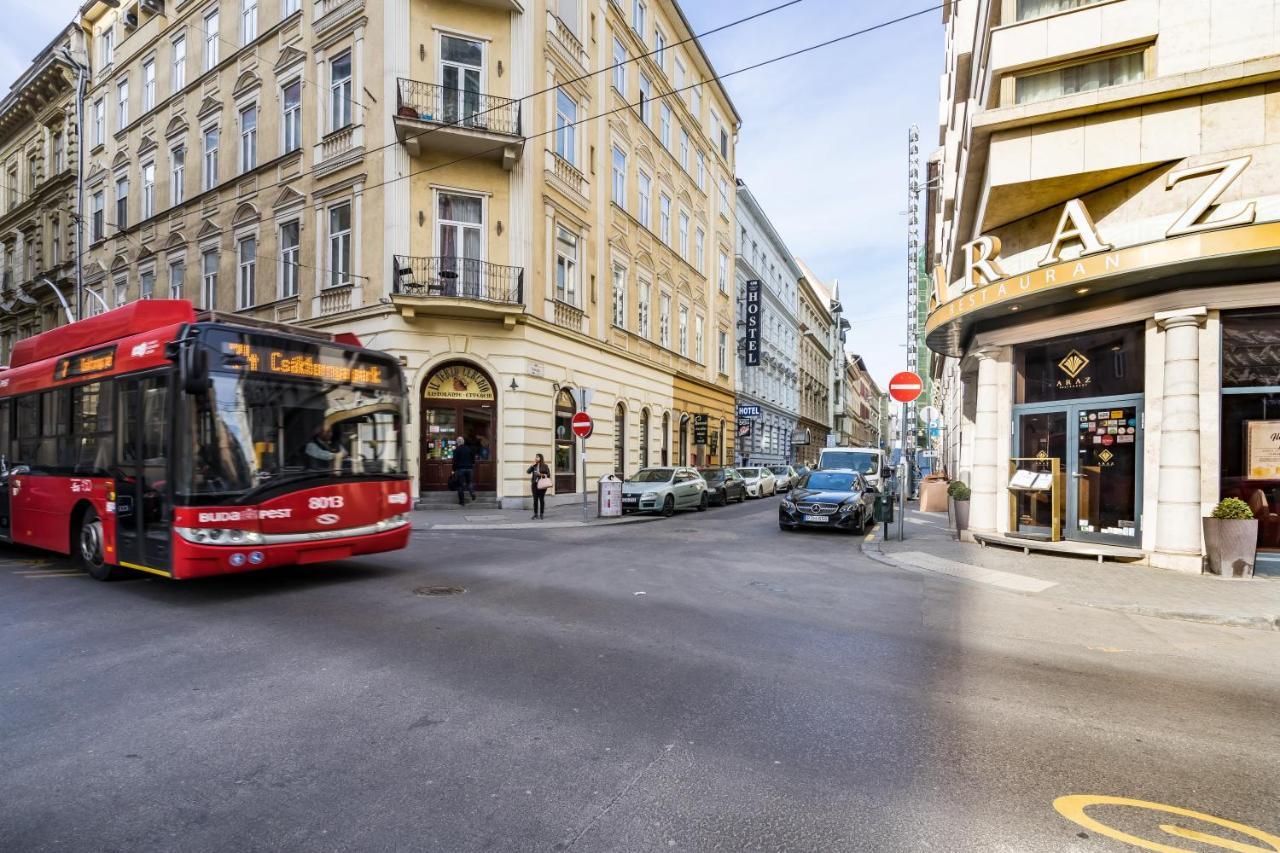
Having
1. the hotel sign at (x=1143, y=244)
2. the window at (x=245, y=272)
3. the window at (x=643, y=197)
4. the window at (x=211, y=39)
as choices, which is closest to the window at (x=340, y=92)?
the window at (x=245, y=272)

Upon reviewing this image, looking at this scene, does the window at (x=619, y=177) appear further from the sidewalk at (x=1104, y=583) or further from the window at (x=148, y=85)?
the window at (x=148, y=85)

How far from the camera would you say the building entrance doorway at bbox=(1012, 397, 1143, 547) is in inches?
435

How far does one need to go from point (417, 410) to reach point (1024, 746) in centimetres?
1728

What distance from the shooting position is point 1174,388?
10.1 meters

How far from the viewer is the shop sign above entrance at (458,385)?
19.4 metres

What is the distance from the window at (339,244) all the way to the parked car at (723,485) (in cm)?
1296

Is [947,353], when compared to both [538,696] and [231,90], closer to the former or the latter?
[538,696]

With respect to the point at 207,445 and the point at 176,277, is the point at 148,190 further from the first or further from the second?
the point at 207,445

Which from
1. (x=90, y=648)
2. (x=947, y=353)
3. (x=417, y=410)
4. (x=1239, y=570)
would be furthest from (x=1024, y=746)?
(x=417, y=410)

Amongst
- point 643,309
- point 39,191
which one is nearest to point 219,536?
point 643,309

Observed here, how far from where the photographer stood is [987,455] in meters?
13.0

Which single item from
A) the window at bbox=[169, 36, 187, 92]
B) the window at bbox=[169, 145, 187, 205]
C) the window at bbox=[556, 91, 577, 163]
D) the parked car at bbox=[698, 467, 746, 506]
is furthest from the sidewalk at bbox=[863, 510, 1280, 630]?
the window at bbox=[169, 36, 187, 92]

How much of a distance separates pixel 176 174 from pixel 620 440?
19.4 m

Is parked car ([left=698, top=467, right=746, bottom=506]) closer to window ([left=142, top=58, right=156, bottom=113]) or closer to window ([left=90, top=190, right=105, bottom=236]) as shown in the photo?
window ([left=142, top=58, right=156, bottom=113])
